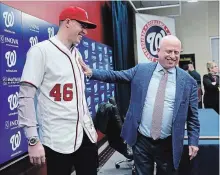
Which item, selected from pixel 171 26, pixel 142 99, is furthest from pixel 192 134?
pixel 171 26

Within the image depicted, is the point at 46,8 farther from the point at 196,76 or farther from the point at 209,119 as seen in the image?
the point at 196,76

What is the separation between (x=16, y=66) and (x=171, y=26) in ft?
16.0

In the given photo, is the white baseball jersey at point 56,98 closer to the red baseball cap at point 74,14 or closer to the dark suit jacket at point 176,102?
the red baseball cap at point 74,14

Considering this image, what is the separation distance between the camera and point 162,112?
187cm

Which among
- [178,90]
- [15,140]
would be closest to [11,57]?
[15,140]

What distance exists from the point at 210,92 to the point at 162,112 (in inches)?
144

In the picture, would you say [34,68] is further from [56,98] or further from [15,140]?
[15,140]

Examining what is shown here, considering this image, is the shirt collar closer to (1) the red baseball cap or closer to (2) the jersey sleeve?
(1) the red baseball cap

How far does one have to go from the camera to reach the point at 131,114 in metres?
1.96

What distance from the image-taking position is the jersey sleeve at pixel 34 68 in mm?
1273

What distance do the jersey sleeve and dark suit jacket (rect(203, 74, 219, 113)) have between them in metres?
4.17

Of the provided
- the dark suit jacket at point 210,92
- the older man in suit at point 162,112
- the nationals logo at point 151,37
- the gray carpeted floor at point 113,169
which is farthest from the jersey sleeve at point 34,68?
the nationals logo at point 151,37

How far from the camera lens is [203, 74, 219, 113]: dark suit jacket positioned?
5.02 meters

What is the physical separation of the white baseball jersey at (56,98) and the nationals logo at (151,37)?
472 cm
